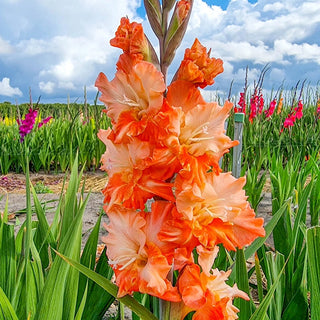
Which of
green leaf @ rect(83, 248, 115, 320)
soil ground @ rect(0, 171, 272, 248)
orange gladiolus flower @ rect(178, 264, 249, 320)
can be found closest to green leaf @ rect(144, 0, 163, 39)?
orange gladiolus flower @ rect(178, 264, 249, 320)

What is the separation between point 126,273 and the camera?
708 mm

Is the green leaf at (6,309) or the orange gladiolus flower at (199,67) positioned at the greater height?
the orange gladiolus flower at (199,67)

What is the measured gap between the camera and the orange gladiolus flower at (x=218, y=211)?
0.67 metres

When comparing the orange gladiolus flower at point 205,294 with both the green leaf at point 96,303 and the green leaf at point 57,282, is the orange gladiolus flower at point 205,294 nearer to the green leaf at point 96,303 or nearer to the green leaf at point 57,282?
the green leaf at point 57,282

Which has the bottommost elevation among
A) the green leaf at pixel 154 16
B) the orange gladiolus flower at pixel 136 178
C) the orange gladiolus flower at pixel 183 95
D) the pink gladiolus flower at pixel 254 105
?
the orange gladiolus flower at pixel 136 178

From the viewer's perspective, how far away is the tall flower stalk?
675 millimetres

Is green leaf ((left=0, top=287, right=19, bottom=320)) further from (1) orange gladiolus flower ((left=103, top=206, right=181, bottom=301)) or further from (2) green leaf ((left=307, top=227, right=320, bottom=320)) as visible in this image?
(2) green leaf ((left=307, top=227, right=320, bottom=320))

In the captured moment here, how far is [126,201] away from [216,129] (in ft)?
0.70

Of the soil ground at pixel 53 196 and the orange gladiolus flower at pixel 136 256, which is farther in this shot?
the soil ground at pixel 53 196

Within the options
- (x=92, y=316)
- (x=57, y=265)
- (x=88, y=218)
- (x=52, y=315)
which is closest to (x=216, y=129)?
(x=57, y=265)

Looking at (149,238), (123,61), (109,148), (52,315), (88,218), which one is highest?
(123,61)

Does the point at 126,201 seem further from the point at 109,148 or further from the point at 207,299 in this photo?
the point at 207,299

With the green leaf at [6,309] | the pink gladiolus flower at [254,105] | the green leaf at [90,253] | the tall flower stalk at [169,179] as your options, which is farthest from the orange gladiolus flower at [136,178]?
the pink gladiolus flower at [254,105]

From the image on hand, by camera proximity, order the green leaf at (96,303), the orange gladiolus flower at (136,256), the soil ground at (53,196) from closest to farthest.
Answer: the orange gladiolus flower at (136,256) → the green leaf at (96,303) → the soil ground at (53,196)
